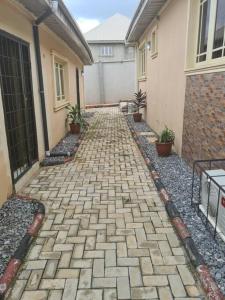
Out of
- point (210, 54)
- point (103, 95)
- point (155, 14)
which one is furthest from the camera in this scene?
point (103, 95)

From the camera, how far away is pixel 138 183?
465cm

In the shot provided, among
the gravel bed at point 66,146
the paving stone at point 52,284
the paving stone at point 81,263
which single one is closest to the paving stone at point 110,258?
the paving stone at point 81,263

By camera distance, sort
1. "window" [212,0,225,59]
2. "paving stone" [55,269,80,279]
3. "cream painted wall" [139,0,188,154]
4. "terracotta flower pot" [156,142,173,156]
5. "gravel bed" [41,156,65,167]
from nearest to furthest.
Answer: "paving stone" [55,269,80,279]
"window" [212,0,225,59]
"cream painted wall" [139,0,188,154]
"gravel bed" [41,156,65,167]
"terracotta flower pot" [156,142,173,156]

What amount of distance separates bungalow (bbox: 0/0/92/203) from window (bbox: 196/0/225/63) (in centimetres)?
276

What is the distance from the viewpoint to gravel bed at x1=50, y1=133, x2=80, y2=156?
21.1ft

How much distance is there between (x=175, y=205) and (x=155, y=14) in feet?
20.7

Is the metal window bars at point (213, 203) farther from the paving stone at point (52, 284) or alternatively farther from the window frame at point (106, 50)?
the window frame at point (106, 50)

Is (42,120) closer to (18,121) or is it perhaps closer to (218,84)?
(18,121)

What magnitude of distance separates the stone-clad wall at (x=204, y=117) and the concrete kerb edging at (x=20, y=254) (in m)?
2.78

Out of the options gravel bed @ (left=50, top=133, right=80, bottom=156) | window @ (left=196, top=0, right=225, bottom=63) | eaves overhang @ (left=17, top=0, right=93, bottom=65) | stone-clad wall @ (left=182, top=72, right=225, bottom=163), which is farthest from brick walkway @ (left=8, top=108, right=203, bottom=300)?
eaves overhang @ (left=17, top=0, right=93, bottom=65)

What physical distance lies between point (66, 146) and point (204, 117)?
4.18m

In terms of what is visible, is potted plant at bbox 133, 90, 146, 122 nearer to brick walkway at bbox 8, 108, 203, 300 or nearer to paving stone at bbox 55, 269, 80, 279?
brick walkway at bbox 8, 108, 203, 300

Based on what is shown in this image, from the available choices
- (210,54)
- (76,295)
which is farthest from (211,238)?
(210,54)

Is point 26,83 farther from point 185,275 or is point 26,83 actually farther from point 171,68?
point 185,275
